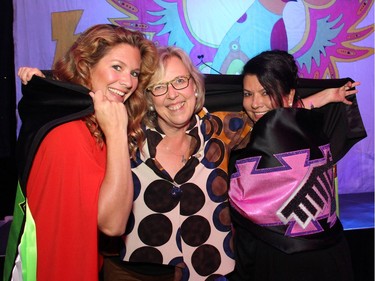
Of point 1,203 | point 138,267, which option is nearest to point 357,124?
point 138,267

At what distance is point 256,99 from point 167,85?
1.37 feet

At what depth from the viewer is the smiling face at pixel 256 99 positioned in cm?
172

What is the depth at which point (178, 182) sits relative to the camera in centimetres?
162

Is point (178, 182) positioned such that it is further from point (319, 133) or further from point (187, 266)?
point (319, 133)

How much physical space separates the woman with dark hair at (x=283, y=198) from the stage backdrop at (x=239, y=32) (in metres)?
2.12

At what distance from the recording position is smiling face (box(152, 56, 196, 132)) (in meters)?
1.67

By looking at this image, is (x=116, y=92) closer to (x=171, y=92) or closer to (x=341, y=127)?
(x=171, y=92)

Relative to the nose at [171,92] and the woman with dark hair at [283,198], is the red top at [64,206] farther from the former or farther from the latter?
the woman with dark hair at [283,198]

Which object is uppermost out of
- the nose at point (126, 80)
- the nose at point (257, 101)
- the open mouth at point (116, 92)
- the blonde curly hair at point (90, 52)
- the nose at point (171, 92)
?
the blonde curly hair at point (90, 52)

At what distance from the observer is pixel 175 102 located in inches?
65.6

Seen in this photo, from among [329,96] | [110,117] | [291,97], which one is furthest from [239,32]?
[110,117]

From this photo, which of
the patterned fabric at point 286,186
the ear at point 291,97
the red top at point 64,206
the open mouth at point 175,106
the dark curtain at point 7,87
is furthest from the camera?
the dark curtain at point 7,87

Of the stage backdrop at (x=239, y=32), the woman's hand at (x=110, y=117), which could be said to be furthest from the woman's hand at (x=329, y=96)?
the stage backdrop at (x=239, y=32)

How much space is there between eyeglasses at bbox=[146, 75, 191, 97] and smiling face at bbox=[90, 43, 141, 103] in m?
0.24
